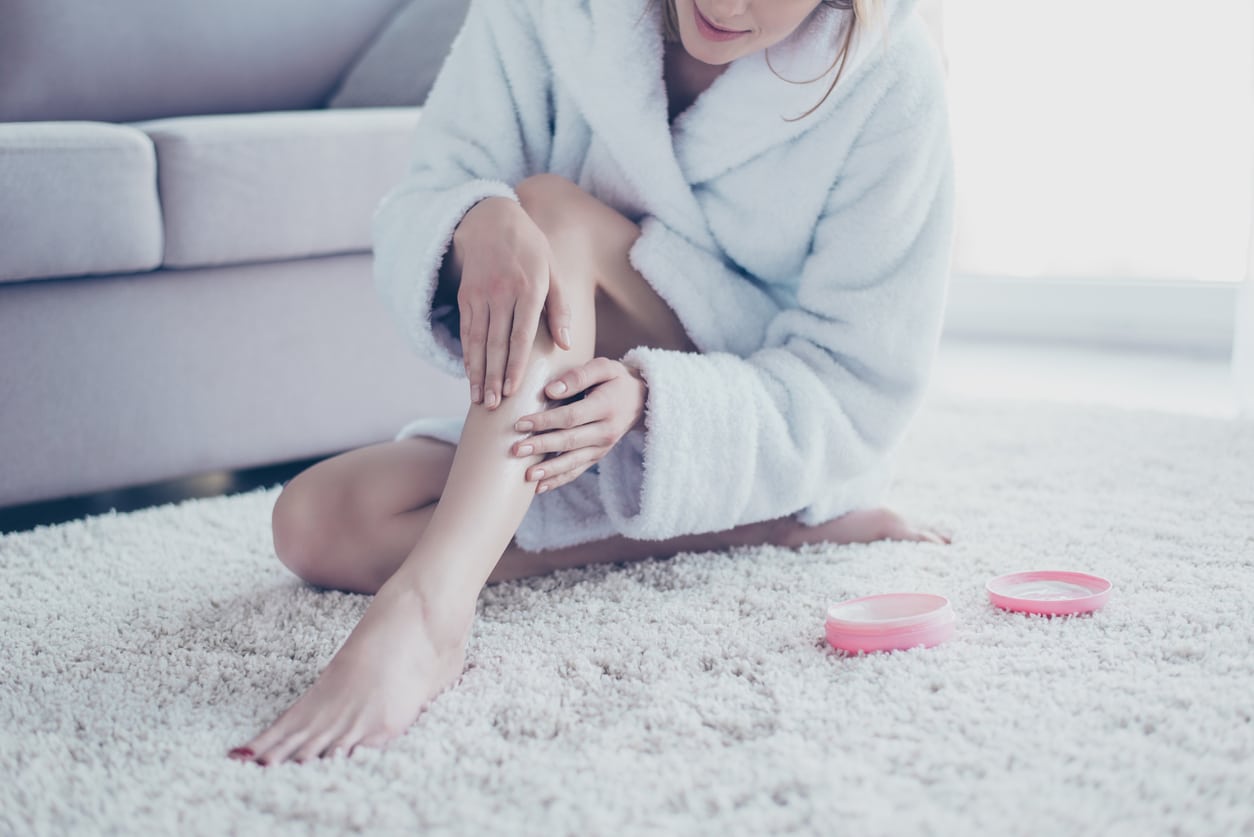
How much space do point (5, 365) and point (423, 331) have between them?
0.54 m

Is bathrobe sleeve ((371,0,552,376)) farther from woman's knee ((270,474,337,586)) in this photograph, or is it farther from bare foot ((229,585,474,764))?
bare foot ((229,585,474,764))

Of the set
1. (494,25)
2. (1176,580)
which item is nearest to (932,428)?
(1176,580)

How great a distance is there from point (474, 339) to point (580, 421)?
10cm

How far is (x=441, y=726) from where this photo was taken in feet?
2.42

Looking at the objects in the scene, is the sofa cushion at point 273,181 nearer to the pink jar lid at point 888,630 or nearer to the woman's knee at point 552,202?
the woman's knee at point 552,202

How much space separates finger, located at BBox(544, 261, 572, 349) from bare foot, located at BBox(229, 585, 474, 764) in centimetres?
21

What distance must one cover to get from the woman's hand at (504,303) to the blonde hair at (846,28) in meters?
0.27

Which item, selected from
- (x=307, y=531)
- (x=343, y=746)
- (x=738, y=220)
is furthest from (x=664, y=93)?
(x=343, y=746)

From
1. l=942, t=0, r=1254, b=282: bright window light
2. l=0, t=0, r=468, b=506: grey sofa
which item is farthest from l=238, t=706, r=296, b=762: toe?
l=942, t=0, r=1254, b=282: bright window light

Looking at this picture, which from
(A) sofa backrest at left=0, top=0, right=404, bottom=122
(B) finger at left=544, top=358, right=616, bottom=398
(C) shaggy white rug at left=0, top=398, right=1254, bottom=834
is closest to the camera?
(C) shaggy white rug at left=0, top=398, right=1254, bottom=834

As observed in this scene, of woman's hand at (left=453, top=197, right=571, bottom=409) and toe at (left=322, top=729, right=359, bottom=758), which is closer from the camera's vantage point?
toe at (left=322, top=729, right=359, bottom=758)

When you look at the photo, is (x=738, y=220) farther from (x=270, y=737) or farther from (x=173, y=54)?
(x=173, y=54)

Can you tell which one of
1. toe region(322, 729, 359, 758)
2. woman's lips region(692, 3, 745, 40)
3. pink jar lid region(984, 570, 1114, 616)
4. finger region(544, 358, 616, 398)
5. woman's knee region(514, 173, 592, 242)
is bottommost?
toe region(322, 729, 359, 758)

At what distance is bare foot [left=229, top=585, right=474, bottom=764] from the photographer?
0.70m
